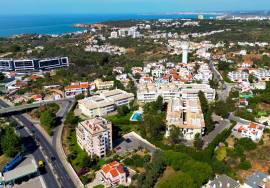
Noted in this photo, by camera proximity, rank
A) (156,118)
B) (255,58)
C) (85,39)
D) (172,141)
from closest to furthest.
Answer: (172,141), (156,118), (255,58), (85,39)

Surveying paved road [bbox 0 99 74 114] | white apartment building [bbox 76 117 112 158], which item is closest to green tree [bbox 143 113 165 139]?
white apartment building [bbox 76 117 112 158]

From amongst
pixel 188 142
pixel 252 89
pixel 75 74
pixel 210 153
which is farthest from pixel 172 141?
pixel 75 74

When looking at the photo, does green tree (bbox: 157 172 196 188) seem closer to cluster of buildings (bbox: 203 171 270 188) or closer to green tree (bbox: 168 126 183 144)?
cluster of buildings (bbox: 203 171 270 188)

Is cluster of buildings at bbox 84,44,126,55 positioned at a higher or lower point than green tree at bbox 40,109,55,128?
higher

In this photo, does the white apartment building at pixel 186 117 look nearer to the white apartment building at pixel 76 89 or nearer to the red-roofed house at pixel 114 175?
the red-roofed house at pixel 114 175

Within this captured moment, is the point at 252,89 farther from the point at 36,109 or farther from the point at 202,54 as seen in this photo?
the point at 36,109

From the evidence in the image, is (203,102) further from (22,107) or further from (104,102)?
(22,107)
